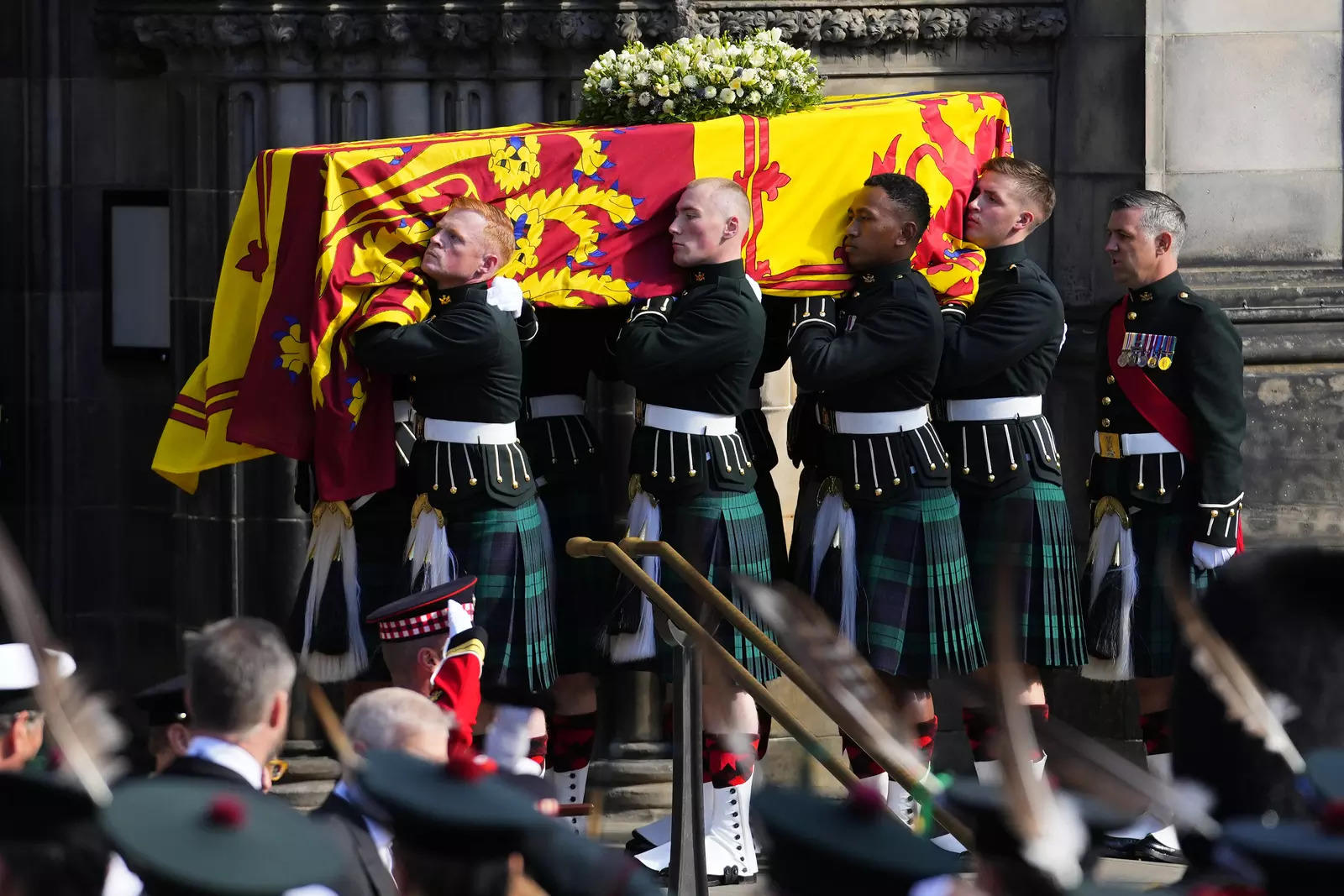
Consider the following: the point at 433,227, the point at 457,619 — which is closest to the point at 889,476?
the point at 433,227

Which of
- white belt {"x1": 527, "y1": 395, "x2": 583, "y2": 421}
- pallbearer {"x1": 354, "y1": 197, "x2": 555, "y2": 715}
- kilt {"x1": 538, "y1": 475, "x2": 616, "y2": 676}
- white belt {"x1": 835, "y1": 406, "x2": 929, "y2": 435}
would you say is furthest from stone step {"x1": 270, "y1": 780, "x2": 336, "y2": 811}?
white belt {"x1": 835, "y1": 406, "x2": 929, "y2": 435}

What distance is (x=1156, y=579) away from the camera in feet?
22.0

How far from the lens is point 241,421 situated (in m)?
6.47

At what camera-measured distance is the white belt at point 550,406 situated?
700cm

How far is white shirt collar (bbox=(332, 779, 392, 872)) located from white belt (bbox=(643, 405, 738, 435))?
2671mm

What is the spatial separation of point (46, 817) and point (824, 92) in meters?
4.73

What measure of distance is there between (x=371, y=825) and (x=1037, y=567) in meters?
3.25

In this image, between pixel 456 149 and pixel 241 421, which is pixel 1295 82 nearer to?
pixel 456 149

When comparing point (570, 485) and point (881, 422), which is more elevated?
point (881, 422)

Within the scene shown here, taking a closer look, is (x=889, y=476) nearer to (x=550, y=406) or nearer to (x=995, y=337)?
(x=995, y=337)

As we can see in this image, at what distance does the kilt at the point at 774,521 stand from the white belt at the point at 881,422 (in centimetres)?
39

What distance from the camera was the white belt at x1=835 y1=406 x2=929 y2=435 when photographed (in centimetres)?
663

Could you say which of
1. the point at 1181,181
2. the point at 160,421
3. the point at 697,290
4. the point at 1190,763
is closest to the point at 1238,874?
the point at 1190,763

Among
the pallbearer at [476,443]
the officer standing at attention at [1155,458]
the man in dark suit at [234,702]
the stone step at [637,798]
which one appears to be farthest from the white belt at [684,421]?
the man in dark suit at [234,702]
